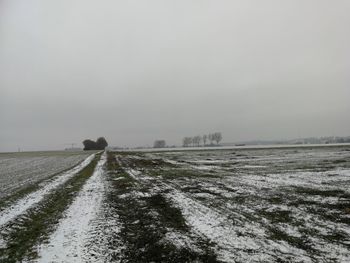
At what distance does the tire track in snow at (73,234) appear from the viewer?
19.2 ft

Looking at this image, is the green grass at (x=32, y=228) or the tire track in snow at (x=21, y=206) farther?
the tire track in snow at (x=21, y=206)

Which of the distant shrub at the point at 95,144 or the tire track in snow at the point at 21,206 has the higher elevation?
the distant shrub at the point at 95,144

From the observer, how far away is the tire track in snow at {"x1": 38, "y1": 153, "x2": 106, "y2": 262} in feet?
19.2

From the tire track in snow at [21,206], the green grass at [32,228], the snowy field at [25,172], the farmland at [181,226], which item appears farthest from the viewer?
the snowy field at [25,172]

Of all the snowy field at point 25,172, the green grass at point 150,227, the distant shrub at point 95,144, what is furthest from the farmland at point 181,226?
the distant shrub at point 95,144

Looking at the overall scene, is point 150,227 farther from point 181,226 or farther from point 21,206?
point 21,206

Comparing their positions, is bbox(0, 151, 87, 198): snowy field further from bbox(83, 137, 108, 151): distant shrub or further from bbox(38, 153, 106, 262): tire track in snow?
bbox(83, 137, 108, 151): distant shrub

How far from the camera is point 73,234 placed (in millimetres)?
7301

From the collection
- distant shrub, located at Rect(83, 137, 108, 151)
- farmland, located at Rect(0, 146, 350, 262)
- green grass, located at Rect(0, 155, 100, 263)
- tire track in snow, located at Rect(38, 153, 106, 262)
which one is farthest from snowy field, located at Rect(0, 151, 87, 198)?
distant shrub, located at Rect(83, 137, 108, 151)

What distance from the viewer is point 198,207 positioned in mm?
9938

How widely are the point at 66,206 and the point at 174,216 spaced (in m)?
4.20

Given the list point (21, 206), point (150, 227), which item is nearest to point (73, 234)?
point (150, 227)

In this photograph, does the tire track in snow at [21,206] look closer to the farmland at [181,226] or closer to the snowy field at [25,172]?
the farmland at [181,226]

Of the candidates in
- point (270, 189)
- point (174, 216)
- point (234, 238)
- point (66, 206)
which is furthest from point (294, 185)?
point (66, 206)
